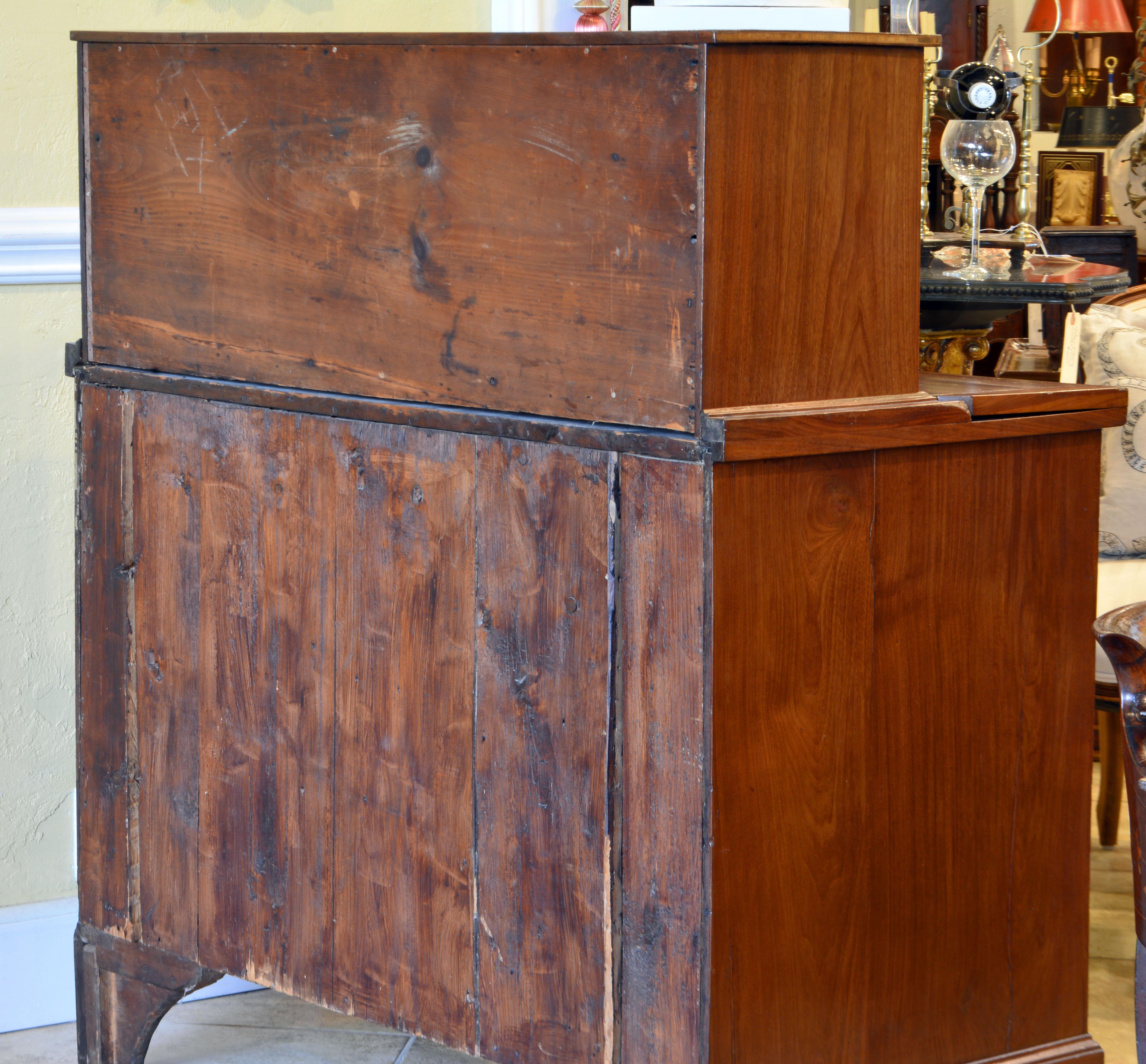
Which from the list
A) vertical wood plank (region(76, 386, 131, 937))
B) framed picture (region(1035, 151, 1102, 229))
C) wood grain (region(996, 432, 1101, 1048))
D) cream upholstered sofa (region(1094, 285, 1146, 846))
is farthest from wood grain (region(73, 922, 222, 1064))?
framed picture (region(1035, 151, 1102, 229))

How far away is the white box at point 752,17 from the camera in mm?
1301

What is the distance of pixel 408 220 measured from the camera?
1345mm

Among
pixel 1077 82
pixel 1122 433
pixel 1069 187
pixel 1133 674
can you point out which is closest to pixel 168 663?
pixel 1133 674

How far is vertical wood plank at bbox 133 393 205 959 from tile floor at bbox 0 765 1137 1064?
35 centimetres

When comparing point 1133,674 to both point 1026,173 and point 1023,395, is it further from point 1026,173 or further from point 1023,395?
point 1026,173

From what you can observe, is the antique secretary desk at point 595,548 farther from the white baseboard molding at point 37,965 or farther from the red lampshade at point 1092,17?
the red lampshade at point 1092,17

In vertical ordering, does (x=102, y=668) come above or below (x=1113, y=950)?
above

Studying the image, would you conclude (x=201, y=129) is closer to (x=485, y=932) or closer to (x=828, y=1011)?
(x=485, y=932)

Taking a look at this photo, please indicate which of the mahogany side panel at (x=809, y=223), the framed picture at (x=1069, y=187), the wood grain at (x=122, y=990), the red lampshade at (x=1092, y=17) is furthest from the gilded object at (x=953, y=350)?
the framed picture at (x=1069, y=187)

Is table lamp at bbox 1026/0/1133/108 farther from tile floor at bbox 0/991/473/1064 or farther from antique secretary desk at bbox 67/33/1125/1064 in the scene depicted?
tile floor at bbox 0/991/473/1064

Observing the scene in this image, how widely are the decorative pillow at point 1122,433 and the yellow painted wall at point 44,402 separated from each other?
1.10m

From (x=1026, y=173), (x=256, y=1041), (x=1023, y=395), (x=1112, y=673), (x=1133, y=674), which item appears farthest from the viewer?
(x=1026, y=173)

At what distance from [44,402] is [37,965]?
74 centimetres

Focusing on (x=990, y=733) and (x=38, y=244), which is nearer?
(x=990, y=733)
